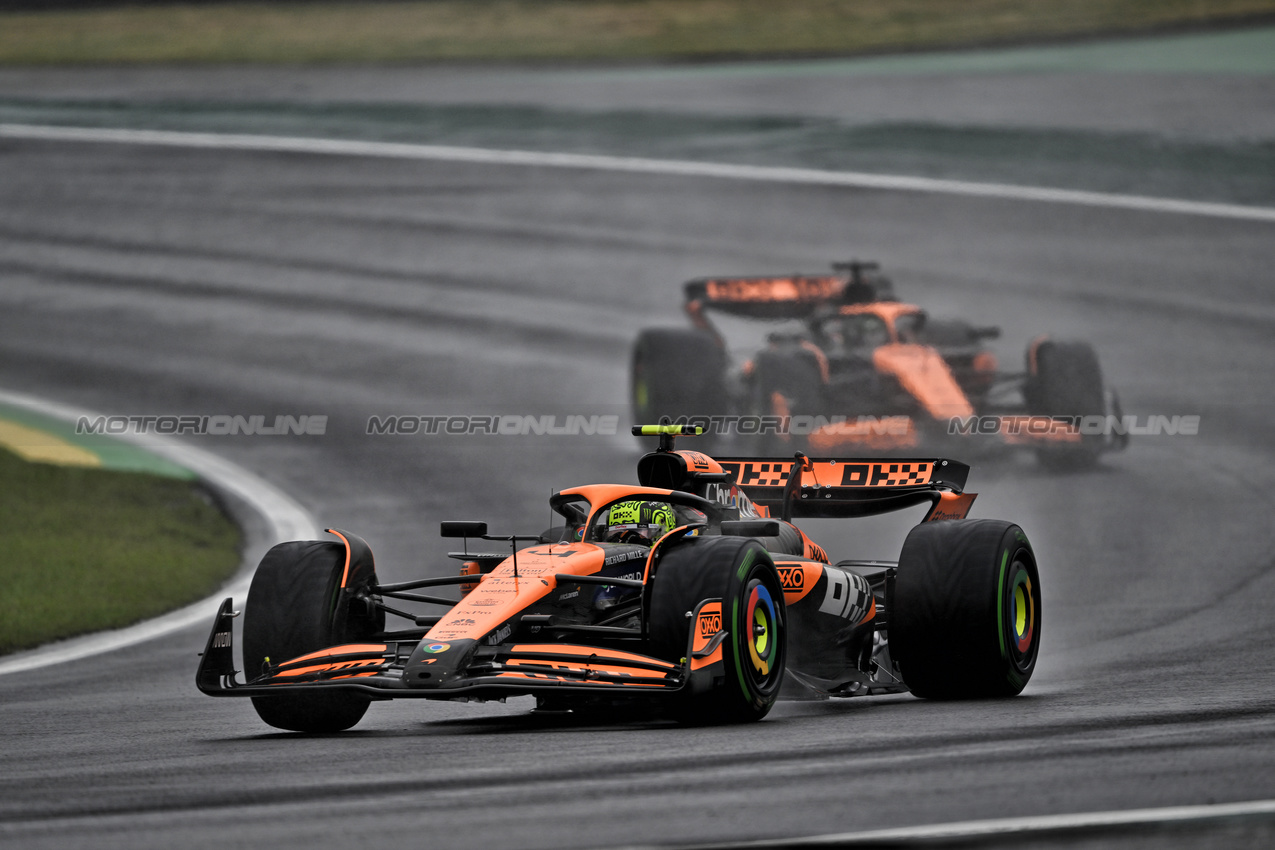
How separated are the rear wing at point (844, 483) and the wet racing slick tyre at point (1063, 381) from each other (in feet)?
21.9

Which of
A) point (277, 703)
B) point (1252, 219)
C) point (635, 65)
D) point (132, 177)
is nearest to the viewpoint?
point (277, 703)

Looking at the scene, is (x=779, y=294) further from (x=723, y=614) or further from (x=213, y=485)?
(x=723, y=614)

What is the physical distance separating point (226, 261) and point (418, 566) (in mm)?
13312

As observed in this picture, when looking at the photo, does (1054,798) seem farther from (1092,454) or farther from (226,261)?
(226,261)

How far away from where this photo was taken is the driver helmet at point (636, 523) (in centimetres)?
966

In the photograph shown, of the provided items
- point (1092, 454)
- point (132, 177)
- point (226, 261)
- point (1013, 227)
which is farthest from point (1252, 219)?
point (132, 177)

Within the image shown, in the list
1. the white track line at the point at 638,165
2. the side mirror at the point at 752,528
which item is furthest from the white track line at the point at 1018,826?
the white track line at the point at 638,165

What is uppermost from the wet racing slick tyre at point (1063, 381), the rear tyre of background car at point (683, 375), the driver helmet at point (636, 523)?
the rear tyre of background car at point (683, 375)

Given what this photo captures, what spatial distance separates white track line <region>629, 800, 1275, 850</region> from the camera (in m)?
5.25

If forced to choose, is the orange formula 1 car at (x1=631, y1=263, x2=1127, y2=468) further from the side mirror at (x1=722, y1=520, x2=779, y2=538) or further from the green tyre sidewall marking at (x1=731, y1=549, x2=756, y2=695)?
the green tyre sidewall marking at (x1=731, y1=549, x2=756, y2=695)

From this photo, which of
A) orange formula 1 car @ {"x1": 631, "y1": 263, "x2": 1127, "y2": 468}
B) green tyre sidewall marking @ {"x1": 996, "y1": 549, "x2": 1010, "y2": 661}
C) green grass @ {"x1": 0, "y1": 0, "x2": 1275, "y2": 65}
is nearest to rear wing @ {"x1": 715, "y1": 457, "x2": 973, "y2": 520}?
green tyre sidewall marking @ {"x1": 996, "y1": 549, "x2": 1010, "y2": 661}

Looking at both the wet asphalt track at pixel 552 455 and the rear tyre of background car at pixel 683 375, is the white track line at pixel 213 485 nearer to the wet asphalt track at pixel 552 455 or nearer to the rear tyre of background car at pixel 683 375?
the wet asphalt track at pixel 552 455

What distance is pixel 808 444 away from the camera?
17.5m

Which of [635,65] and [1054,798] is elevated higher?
[635,65]
